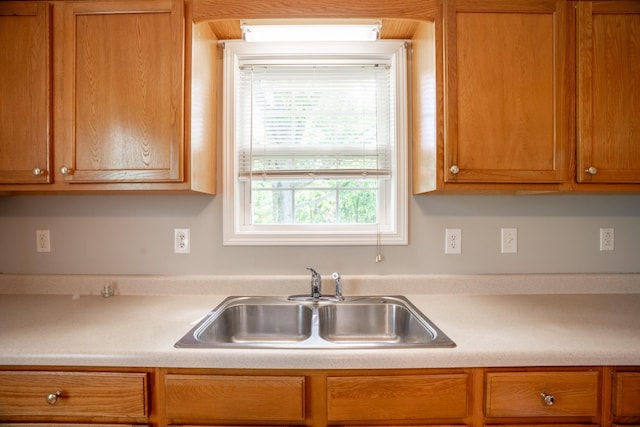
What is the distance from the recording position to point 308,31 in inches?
55.4

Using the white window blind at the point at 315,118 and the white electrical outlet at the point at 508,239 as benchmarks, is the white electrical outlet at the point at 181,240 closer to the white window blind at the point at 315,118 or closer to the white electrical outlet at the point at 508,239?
the white window blind at the point at 315,118

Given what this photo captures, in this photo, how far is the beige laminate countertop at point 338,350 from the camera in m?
0.94

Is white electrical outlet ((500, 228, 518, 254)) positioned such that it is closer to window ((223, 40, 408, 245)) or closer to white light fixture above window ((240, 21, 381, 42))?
window ((223, 40, 408, 245))

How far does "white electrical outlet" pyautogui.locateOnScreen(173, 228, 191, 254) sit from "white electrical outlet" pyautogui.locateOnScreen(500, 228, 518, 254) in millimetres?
1527

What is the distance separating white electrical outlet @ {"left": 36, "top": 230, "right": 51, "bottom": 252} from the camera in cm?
159

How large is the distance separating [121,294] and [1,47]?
1107 mm

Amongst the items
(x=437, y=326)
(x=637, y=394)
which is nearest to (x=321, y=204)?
(x=437, y=326)

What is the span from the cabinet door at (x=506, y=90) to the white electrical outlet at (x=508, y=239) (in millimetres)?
396

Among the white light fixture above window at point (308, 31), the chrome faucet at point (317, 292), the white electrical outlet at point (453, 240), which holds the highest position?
the white light fixture above window at point (308, 31)

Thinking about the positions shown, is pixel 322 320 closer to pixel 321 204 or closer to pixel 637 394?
pixel 321 204

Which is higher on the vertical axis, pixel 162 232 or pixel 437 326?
pixel 162 232

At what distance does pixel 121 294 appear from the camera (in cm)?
154

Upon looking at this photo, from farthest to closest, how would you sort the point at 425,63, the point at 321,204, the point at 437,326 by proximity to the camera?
the point at 321,204
the point at 425,63
the point at 437,326

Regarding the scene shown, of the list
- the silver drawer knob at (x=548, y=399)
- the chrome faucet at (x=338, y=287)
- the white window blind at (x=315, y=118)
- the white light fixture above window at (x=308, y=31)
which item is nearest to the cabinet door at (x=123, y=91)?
the white light fixture above window at (x=308, y=31)
